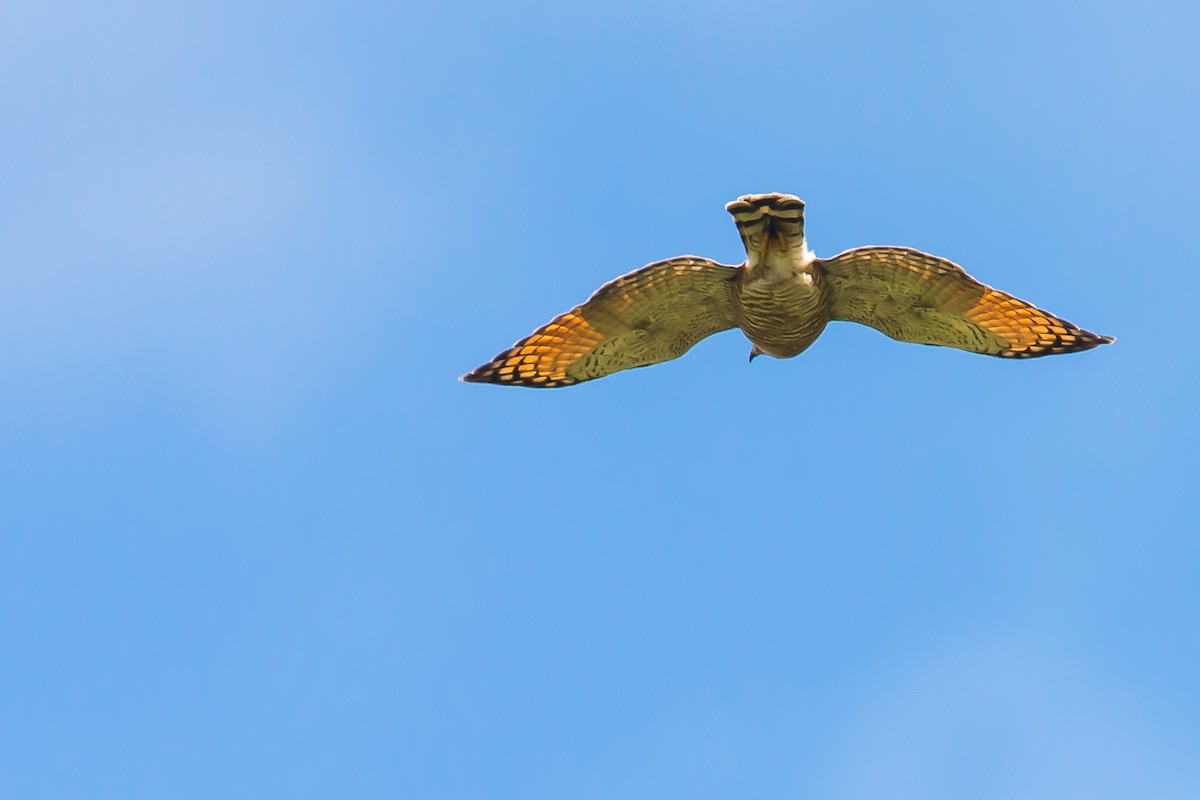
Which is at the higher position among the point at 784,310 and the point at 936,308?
the point at 784,310

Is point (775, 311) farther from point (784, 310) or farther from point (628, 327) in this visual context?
point (628, 327)

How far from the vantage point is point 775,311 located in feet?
53.8

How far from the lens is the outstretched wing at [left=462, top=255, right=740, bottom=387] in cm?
1648

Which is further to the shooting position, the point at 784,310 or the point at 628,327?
the point at 628,327

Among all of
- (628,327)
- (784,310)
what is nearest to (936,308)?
(784,310)

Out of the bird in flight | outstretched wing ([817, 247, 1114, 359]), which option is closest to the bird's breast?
the bird in flight

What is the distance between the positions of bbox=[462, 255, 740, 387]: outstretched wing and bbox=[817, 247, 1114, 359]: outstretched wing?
1259mm

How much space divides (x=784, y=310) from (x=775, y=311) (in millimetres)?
93

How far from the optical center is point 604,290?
16641mm

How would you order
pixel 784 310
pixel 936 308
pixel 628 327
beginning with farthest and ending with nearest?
pixel 628 327 → pixel 936 308 → pixel 784 310

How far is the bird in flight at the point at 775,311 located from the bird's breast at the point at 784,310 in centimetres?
1

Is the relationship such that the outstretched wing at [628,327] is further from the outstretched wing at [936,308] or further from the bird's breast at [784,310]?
the outstretched wing at [936,308]

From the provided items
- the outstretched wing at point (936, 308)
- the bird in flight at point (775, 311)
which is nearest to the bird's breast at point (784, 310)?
the bird in flight at point (775, 311)

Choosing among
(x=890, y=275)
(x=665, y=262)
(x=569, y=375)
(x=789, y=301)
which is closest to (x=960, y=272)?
(x=890, y=275)
